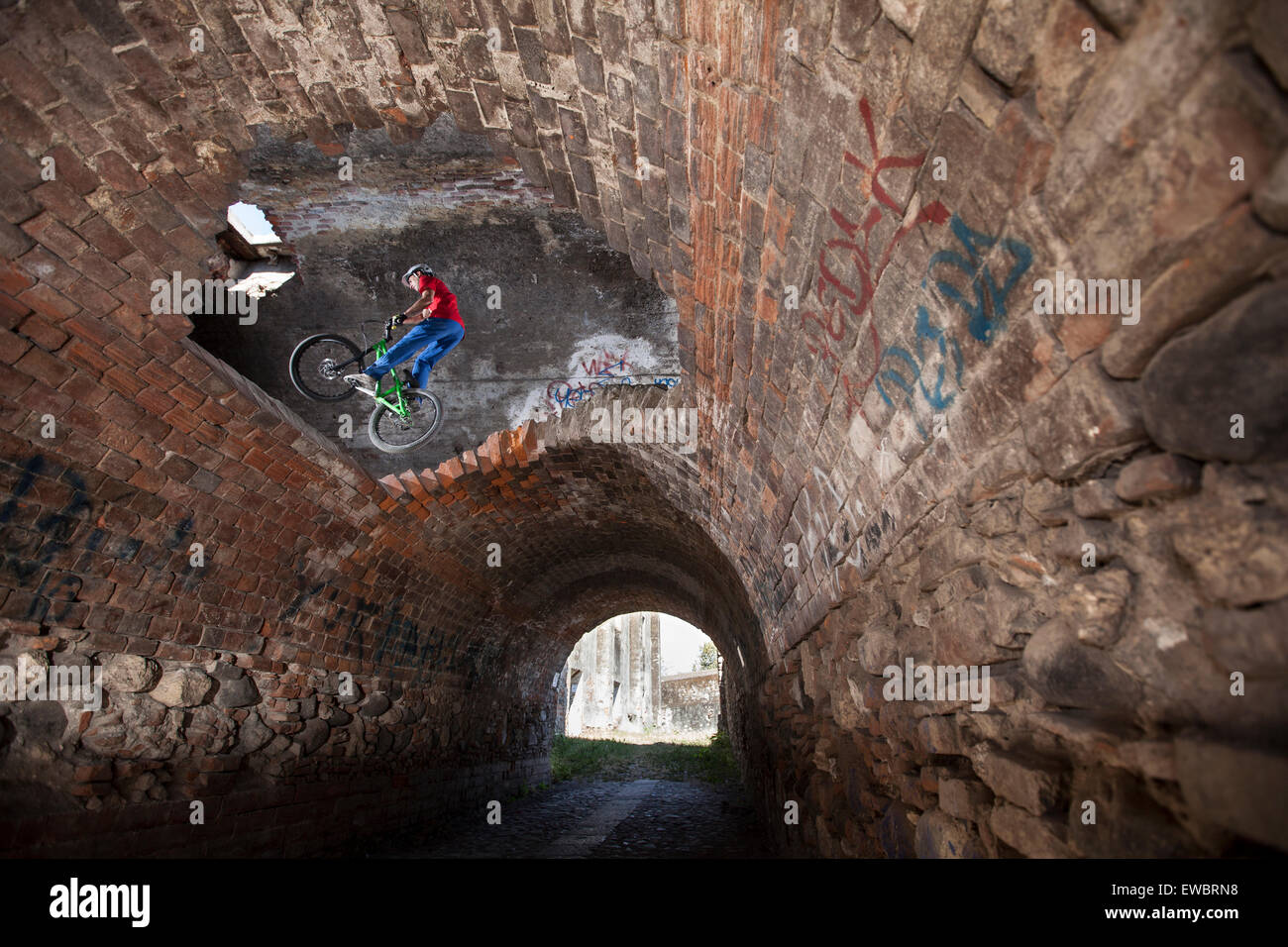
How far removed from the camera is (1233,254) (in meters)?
1.13

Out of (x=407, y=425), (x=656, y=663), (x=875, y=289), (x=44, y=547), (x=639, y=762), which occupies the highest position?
(x=407, y=425)

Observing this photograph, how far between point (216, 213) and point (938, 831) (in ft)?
16.1

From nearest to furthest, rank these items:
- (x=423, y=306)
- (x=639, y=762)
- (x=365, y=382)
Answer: (x=423, y=306) < (x=365, y=382) < (x=639, y=762)

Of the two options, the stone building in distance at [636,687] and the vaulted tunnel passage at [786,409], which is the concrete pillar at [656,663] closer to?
the stone building in distance at [636,687]

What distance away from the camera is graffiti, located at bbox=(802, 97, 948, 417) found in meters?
1.93

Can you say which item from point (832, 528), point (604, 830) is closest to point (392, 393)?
point (832, 528)

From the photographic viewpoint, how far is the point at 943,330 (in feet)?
6.65

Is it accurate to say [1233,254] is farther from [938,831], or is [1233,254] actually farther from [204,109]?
[204,109]

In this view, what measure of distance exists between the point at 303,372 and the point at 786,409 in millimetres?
6073

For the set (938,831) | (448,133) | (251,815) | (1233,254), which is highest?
(448,133)

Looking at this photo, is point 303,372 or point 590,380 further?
point 303,372

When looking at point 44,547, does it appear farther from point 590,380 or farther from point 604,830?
point 604,830

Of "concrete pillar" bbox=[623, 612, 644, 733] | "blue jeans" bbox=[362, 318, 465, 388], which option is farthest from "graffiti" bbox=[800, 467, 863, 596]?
"concrete pillar" bbox=[623, 612, 644, 733]
